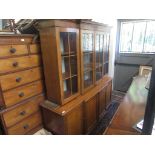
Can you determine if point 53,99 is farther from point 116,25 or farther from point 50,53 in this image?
point 116,25

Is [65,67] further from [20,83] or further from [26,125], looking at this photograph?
[26,125]

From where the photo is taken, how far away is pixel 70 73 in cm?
168

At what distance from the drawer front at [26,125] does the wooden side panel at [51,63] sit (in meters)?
0.34

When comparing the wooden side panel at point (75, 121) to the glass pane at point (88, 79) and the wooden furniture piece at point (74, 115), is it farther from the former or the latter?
the glass pane at point (88, 79)

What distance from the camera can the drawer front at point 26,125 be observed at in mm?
1446

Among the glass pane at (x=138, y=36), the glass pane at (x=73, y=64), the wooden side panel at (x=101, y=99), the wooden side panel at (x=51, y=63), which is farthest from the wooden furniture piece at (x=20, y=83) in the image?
the glass pane at (x=138, y=36)

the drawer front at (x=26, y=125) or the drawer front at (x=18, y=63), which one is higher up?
the drawer front at (x=18, y=63)

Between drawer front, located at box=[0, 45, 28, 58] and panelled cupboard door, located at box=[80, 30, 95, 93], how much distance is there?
75 centimetres

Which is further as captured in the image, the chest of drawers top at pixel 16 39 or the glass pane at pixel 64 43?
the glass pane at pixel 64 43

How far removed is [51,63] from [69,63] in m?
0.26

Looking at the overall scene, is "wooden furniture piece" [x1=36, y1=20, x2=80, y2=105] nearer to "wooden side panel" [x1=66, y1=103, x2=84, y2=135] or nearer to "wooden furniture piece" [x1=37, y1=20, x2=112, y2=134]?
"wooden furniture piece" [x1=37, y1=20, x2=112, y2=134]
